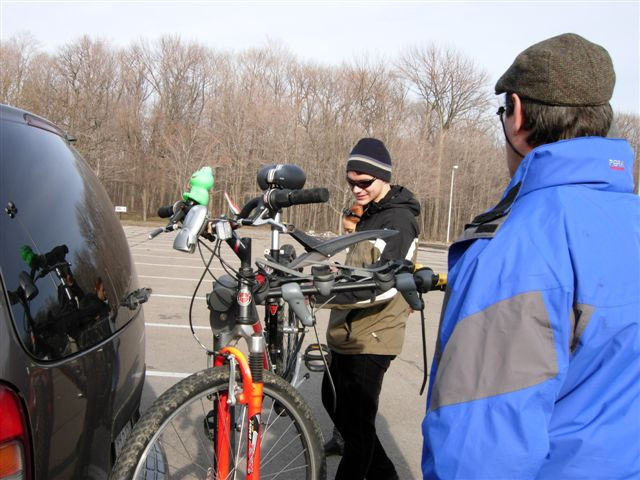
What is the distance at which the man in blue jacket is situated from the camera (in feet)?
3.69

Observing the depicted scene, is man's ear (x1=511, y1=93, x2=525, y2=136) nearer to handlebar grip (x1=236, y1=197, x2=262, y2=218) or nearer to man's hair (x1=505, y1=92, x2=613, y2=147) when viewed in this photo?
man's hair (x1=505, y1=92, x2=613, y2=147)

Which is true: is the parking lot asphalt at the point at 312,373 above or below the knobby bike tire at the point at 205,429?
below

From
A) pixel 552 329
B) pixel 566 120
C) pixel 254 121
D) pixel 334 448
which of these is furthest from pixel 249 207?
pixel 254 121

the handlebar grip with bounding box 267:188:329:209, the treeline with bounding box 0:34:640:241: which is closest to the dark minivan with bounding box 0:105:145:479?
the handlebar grip with bounding box 267:188:329:209

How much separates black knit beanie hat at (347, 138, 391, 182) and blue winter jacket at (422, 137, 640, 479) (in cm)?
191

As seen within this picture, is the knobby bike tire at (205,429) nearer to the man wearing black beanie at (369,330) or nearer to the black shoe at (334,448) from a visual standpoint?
the man wearing black beanie at (369,330)

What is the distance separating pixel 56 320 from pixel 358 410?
67.2 inches

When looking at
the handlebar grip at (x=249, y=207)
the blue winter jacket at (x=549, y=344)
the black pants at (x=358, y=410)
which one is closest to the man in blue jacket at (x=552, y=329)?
the blue winter jacket at (x=549, y=344)

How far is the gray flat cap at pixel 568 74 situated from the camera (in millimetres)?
1271

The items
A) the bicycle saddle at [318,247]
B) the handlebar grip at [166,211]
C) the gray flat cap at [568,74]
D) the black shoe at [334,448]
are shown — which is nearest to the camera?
the gray flat cap at [568,74]

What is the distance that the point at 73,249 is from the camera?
1.94 metres

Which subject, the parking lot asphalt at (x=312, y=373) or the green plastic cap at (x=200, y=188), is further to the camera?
the parking lot asphalt at (x=312, y=373)

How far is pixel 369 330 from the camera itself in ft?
9.68

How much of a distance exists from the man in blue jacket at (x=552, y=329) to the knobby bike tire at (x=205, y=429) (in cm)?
107
